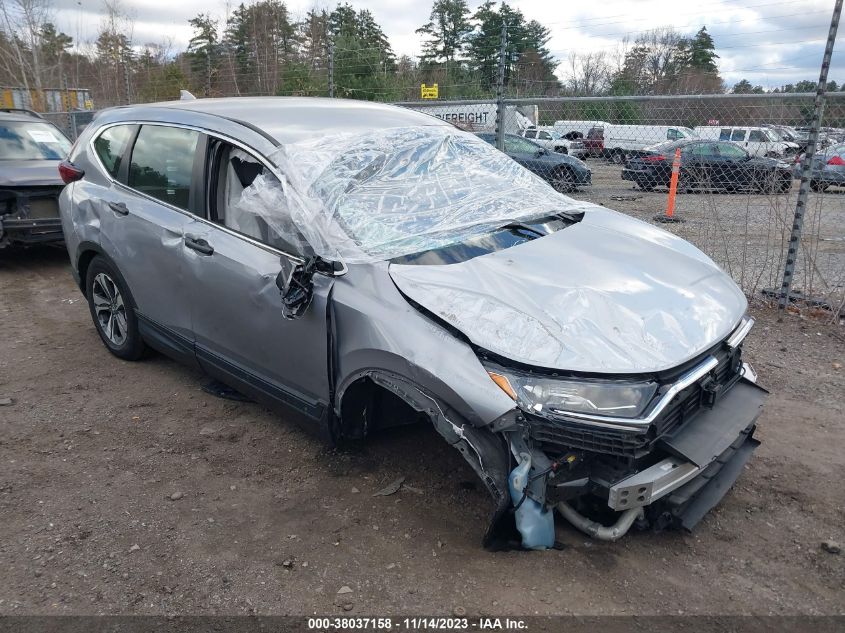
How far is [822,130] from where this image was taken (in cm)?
551

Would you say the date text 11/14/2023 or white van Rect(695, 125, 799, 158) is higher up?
white van Rect(695, 125, 799, 158)

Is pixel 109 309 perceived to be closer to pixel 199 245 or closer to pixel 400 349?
pixel 199 245

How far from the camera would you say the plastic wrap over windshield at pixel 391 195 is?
3.11 m

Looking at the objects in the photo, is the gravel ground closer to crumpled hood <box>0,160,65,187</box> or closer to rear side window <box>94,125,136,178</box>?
rear side window <box>94,125,136,178</box>

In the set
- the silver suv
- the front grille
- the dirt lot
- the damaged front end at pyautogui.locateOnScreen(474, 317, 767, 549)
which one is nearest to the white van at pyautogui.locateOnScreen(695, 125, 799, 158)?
the dirt lot

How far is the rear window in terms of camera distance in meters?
7.76

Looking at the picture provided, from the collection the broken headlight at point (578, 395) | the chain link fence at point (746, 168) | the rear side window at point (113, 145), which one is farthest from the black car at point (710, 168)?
the rear side window at point (113, 145)

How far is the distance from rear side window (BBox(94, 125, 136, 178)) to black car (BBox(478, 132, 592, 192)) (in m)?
7.47

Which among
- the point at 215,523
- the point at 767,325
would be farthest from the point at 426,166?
the point at 767,325

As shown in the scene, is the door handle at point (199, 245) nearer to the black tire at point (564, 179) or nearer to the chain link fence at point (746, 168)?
the chain link fence at point (746, 168)

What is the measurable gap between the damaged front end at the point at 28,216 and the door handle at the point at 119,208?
138 inches

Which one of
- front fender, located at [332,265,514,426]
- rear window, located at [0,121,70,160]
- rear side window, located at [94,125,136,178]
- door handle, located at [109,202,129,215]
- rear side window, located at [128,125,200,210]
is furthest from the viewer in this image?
rear window, located at [0,121,70,160]

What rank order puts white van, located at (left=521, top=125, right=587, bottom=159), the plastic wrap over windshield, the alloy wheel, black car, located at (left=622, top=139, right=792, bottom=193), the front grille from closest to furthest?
the front grille → the plastic wrap over windshield → the alloy wheel → black car, located at (left=622, top=139, right=792, bottom=193) → white van, located at (left=521, top=125, right=587, bottom=159)

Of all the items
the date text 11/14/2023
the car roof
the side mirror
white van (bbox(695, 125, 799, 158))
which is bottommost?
the date text 11/14/2023
